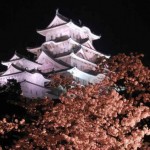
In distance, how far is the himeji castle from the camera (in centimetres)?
5084

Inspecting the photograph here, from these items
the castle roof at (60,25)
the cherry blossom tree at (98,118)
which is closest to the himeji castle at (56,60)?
the castle roof at (60,25)

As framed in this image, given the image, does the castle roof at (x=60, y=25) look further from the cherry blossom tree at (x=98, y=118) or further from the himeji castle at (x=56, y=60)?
the cherry blossom tree at (x=98, y=118)

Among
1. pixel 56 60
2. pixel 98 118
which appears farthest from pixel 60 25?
pixel 98 118

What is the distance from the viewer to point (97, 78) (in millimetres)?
55094

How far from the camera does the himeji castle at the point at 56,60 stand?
167ft

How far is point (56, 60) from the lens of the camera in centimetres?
5444

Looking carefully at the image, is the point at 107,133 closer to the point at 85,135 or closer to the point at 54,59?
the point at 85,135

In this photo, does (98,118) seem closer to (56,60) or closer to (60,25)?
(56,60)

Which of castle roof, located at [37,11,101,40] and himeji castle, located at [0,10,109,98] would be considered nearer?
himeji castle, located at [0,10,109,98]

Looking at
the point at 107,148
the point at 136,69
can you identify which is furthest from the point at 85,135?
the point at 136,69

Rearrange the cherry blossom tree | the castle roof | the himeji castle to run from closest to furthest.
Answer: the cherry blossom tree, the himeji castle, the castle roof

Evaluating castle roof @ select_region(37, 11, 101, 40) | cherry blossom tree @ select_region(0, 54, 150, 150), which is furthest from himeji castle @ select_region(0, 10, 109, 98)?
cherry blossom tree @ select_region(0, 54, 150, 150)

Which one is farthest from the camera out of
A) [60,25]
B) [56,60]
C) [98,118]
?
[60,25]

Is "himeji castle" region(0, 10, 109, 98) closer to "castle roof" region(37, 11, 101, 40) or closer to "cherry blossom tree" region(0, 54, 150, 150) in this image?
"castle roof" region(37, 11, 101, 40)
